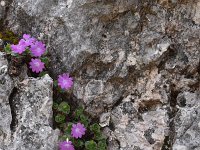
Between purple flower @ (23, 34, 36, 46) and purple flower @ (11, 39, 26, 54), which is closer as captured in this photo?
purple flower @ (11, 39, 26, 54)

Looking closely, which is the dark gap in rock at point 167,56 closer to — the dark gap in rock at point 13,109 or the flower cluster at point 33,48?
the flower cluster at point 33,48

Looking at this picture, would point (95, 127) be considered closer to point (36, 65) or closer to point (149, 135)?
point (149, 135)

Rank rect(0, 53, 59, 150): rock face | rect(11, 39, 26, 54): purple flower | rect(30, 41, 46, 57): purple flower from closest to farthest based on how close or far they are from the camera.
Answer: rect(0, 53, 59, 150): rock face < rect(11, 39, 26, 54): purple flower < rect(30, 41, 46, 57): purple flower

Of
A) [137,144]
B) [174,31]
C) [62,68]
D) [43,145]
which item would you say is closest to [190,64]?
[174,31]

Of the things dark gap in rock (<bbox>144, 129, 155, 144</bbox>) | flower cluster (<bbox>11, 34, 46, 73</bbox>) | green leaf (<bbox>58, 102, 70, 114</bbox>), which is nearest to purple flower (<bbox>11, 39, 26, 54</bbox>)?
flower cluster (<bbox>11, 34, 46, 73</bbox>)

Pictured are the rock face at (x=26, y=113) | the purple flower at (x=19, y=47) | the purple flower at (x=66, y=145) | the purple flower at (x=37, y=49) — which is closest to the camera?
the rock face at (x=26, y=113)

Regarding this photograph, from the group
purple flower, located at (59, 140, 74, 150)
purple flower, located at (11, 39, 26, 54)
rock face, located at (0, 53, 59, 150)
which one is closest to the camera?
rock face, located at (0, 53, 59, 150)

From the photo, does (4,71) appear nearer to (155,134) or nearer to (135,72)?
(135,72)

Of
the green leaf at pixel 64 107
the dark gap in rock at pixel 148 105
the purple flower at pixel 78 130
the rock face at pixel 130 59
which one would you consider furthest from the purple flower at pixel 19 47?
the dark gap in rock at pixel 148 105

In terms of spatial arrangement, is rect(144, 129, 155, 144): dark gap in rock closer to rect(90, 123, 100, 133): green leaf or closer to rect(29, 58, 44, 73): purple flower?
rect(90, 123, 100, 133): green leaf
